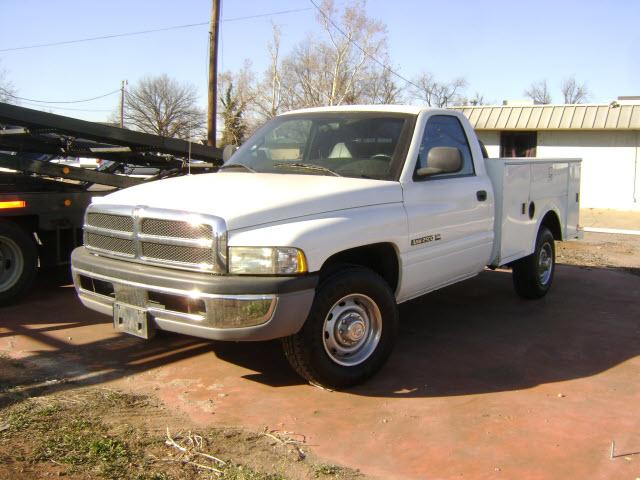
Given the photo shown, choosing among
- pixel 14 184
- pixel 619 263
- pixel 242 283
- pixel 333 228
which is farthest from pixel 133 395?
pixel 619 263

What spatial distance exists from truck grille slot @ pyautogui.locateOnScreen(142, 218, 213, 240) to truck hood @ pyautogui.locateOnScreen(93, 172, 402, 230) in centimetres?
11

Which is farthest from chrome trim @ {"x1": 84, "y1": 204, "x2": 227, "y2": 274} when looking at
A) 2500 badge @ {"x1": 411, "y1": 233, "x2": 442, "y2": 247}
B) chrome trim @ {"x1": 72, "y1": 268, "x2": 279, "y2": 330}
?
2500 badge @ {"x1": 411, "y1": 233, "x2": 442, "y2": 247}

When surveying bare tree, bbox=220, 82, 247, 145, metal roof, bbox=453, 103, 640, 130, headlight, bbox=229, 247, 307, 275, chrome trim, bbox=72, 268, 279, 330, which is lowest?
chrome trim, bbox=72, 268, 279, 330

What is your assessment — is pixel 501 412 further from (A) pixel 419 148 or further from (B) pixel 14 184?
(B) pixel 14 184

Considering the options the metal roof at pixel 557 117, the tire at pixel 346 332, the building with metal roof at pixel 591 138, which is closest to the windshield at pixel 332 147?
the tire at pixel 346 332

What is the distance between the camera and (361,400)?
4488mm

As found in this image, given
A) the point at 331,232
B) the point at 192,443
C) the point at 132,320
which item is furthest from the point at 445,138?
the point at 192,443

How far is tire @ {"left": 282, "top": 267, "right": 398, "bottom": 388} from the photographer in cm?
432

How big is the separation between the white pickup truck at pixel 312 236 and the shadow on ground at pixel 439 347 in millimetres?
556

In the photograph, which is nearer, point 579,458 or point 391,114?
point 579,458

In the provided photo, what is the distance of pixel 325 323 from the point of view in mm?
4406

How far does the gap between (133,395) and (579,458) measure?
9.48 ft

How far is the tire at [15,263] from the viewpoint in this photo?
6.80 m

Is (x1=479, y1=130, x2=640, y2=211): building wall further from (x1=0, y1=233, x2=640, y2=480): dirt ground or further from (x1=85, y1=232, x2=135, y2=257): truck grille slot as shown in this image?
(x1=85, y1=232, x2=135, y2=257): truck grille slot
